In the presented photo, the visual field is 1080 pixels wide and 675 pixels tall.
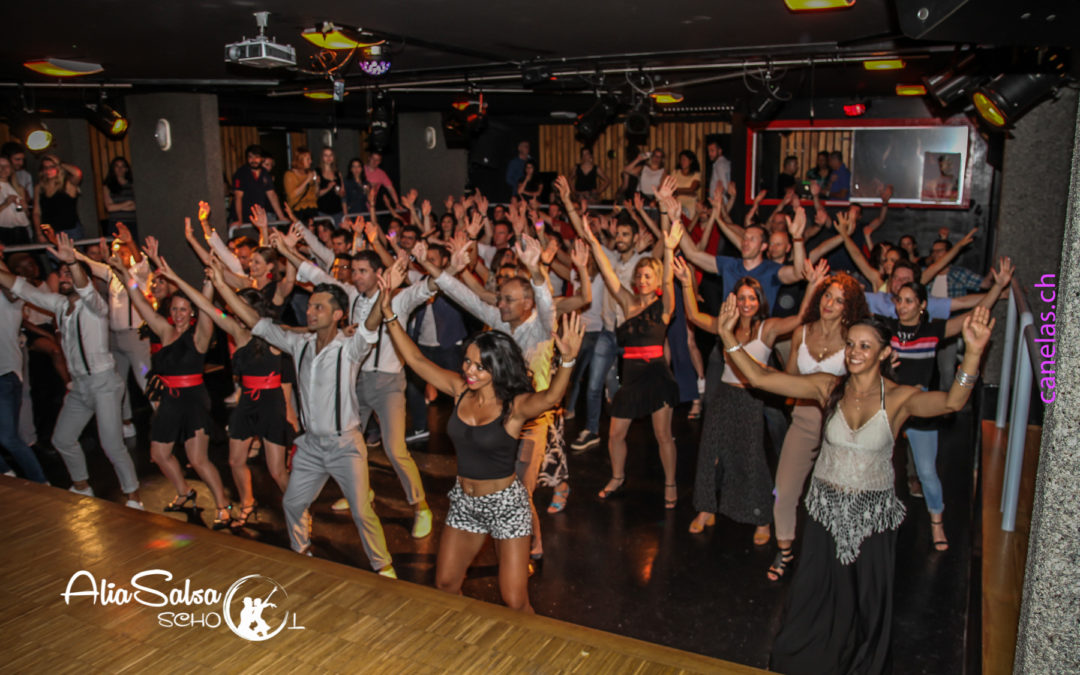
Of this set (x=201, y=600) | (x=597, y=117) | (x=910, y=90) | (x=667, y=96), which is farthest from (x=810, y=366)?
(x=910, y=90)

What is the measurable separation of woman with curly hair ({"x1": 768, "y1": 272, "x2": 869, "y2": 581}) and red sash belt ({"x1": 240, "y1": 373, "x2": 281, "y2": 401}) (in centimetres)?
277

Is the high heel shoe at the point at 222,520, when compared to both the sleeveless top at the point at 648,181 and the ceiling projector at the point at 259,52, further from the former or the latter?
the sleeveless top at the point at 648,181

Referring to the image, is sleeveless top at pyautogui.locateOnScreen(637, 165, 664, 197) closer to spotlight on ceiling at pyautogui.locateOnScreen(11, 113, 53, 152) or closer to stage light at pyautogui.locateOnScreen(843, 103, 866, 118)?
stage light at pyautogui.locateOnScreen(843, 103, 866, 118)

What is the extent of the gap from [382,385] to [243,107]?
6.92m

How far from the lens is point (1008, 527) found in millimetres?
3865

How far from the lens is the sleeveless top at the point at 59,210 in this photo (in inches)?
309

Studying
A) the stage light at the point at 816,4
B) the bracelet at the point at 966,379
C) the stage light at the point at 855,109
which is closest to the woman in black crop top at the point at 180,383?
the stage light at the point at 816,4

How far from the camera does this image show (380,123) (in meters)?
7.95

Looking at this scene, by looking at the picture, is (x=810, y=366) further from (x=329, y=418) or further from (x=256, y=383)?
(x=256, y=383)

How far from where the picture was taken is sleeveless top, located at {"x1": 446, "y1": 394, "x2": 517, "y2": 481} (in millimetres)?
3242

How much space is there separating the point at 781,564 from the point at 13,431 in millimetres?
4597

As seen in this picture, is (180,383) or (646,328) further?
(646,328)

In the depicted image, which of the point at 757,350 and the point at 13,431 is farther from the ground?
the point at 757,350

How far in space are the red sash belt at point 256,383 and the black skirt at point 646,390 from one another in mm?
1981
